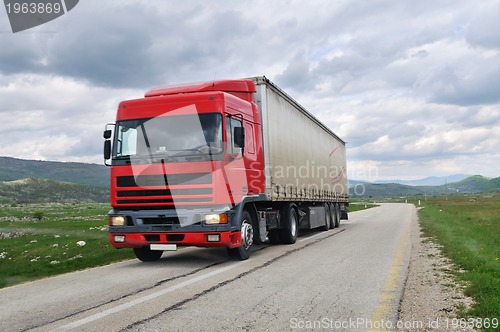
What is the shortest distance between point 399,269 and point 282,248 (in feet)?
15.4

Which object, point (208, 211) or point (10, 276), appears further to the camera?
point (10, 276)

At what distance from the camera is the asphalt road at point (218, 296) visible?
533cm

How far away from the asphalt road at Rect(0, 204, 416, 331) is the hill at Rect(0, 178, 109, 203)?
151 meters

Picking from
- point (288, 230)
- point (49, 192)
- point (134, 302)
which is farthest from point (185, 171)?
point (49, 192)

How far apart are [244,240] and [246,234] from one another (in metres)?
0.16

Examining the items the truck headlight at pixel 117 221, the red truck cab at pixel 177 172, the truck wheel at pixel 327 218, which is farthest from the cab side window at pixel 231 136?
the truck wheel at pixel 327 218

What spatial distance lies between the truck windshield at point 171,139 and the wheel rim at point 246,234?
1.91 metres

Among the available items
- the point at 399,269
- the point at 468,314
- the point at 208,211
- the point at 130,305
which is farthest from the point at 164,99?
the point at 468,314

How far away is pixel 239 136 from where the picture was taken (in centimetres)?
1012

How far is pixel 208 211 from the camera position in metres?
9.55

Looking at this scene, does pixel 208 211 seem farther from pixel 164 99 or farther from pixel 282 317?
pixel 282 317

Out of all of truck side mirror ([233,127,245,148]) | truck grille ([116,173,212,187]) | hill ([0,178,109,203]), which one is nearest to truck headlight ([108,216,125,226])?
truck grille ([116,173,212,187])

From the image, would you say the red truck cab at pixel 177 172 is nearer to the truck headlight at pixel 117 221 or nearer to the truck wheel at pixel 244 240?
the truck headlight at pixel 117 221

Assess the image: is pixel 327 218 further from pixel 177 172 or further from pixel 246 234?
pixel 177 172
